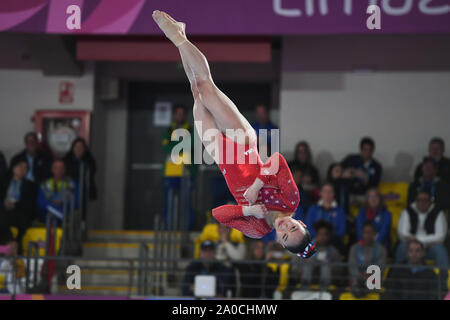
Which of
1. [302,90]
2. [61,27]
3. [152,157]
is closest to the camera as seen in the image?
[61,27]

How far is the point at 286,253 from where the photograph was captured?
28.5ft

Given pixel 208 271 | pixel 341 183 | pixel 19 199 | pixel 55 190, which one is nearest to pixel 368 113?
pixel 341 183

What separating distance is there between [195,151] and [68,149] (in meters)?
2.70

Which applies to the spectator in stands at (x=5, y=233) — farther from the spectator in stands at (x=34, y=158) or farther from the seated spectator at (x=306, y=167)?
the seated spectator at (x=306, y=167)

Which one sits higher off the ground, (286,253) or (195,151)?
(195,151)

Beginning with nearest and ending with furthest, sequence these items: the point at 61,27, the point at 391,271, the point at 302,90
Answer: the point at 61,27 < the point at 391,271 < the point at 302,90

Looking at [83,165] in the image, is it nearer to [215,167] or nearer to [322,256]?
[215,167]

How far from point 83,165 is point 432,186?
165 inches

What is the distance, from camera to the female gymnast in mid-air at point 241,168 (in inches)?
212

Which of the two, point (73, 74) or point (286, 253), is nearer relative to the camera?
point (286, 253)

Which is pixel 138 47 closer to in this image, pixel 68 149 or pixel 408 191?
pixel 68 149

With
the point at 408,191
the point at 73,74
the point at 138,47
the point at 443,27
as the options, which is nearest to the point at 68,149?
the point at 73,74

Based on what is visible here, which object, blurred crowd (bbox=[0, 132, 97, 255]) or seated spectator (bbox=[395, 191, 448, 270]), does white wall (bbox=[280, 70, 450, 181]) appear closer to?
seated spectator (bbox=[395, 191, 448, 270])

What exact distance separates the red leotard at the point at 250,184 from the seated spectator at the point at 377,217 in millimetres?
3224
